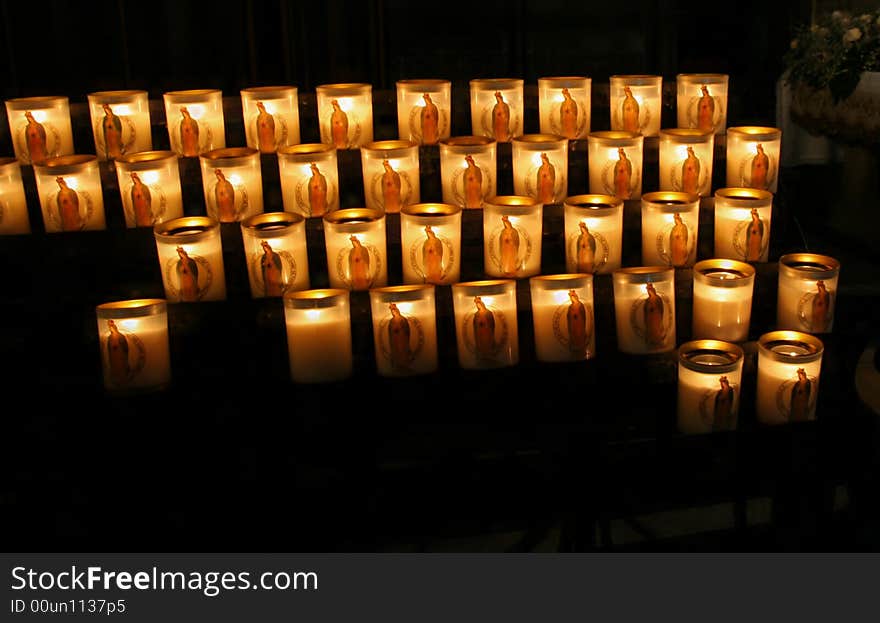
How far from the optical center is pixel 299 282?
6.13 feet

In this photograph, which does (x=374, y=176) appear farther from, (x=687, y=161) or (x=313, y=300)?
(x=687, y=161)

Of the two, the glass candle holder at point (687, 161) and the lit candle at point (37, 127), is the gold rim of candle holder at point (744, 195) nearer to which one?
the glass candle holder at point (687, 161)

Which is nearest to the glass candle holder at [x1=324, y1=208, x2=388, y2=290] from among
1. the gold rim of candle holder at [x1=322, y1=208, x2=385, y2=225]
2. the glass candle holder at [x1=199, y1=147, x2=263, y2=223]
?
the gold rim of candle holder at [x1=322, y1=208, x2=385, y2=225]

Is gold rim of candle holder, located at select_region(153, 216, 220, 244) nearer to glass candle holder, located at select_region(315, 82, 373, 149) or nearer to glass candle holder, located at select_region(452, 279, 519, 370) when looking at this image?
glass candle holder, located at select_region(315, 82, 373, 149)

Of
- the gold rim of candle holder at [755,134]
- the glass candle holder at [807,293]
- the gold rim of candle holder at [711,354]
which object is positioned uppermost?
the gold rim of candle holder at [755,134]

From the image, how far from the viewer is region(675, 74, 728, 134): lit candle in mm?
2195

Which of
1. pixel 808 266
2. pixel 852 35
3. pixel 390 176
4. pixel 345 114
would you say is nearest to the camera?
pixel 808 266

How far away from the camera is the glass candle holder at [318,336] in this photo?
1703mm

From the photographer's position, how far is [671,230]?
6.26 feet

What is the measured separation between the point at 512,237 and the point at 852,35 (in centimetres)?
164

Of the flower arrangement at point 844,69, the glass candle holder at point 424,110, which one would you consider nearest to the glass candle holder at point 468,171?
the glass candle holder at point 424,110

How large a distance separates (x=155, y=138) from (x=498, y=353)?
3.43ft

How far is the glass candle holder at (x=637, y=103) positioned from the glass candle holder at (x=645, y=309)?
521 millimetres

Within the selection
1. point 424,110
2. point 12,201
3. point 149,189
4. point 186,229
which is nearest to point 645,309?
point 424,110
